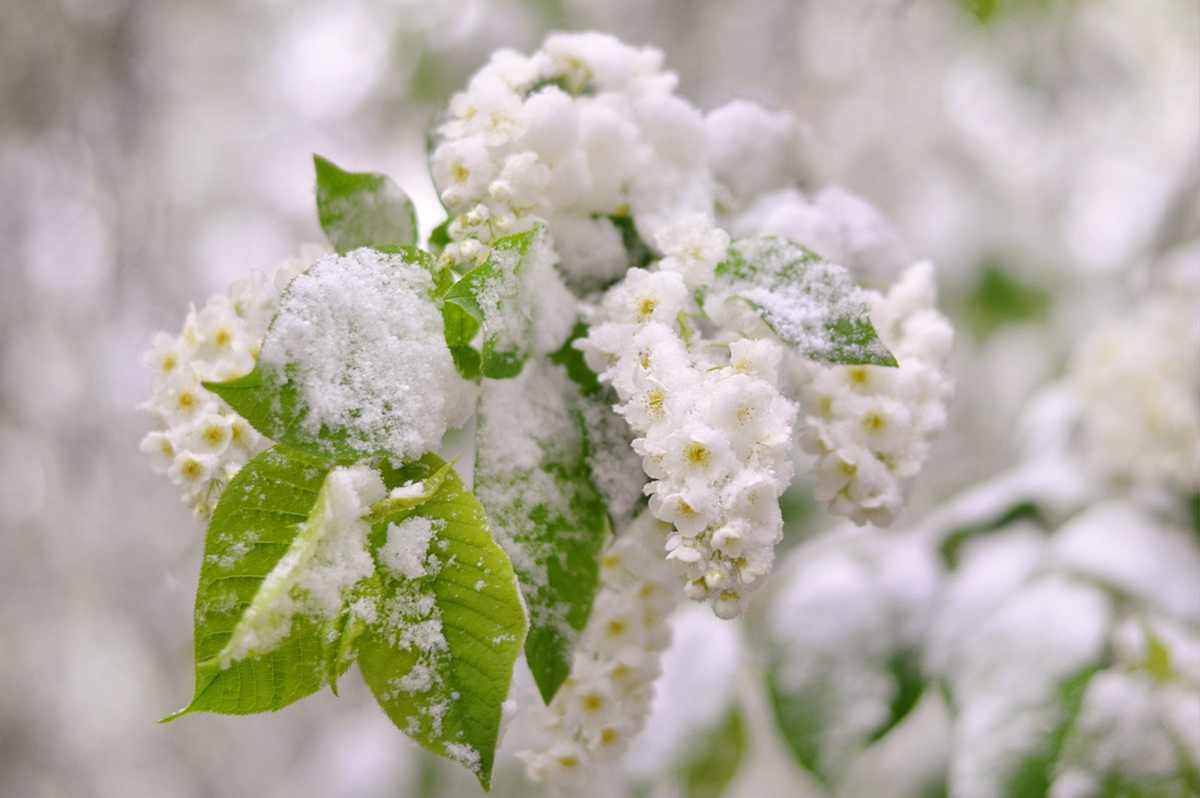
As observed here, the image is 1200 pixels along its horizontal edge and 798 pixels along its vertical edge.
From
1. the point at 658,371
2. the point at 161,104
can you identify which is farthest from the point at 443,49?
the point at 658,371

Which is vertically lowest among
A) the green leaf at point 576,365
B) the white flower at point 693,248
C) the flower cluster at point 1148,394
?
the green leaf at point 576,365

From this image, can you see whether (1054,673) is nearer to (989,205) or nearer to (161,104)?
(989,205)

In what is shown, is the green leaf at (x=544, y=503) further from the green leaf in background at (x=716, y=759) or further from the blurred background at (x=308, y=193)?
the blurred background at (x=308, y=193)

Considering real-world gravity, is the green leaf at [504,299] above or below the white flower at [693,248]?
below

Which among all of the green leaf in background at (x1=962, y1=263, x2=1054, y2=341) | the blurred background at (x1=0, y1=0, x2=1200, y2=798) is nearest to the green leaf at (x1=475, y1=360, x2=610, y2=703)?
the blurred background at (x1=0, y1=0, x2=1200, y2=798)

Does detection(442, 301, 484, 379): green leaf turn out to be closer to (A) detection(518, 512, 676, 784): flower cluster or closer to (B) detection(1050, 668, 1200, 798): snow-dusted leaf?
(A) detection(518, 512, 676, 784): flower cluster

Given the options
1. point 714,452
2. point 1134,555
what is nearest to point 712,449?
point 714,452

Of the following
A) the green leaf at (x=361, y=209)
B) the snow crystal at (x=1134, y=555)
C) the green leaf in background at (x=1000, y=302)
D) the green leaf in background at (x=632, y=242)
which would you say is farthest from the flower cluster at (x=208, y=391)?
the green leaf in background at (x=1000, y=302)
